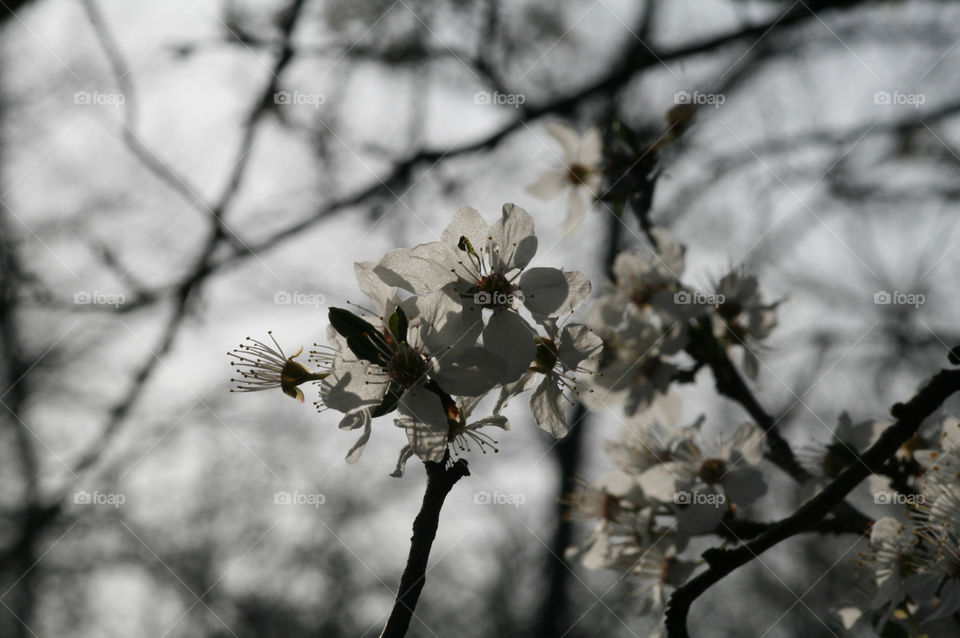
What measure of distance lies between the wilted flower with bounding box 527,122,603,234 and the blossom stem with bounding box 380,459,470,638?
1.27 m

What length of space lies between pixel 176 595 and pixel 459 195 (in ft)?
9.94

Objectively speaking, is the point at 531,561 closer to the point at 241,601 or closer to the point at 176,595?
the point at 241,601

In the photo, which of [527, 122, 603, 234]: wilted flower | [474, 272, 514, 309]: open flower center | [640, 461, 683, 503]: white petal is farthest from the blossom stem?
[527, 122, 603, 234]: wilted flower

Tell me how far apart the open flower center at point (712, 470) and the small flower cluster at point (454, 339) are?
64 cm

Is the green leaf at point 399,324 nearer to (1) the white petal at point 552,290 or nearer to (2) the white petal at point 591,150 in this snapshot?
(1) the white petal at point 552,290

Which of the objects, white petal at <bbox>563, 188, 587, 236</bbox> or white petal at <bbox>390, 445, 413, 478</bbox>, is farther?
white petal at <bbox>563, 188, 587, 236</bbox>

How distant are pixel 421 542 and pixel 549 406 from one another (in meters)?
0.37

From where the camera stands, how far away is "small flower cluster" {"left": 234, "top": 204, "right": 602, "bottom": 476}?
0.93 metres

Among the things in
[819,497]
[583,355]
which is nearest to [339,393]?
[583,355]

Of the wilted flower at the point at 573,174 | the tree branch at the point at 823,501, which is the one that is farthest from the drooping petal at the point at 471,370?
the wilted flower at the point at 573,174

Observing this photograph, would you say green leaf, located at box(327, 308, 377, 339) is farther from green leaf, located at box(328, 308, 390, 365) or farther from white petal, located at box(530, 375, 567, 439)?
white petal, located at box(530, 375, 567, 439)

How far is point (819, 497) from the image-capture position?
1.06m

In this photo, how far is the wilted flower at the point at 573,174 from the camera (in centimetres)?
206

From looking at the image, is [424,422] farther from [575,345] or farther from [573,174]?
[573,174]
